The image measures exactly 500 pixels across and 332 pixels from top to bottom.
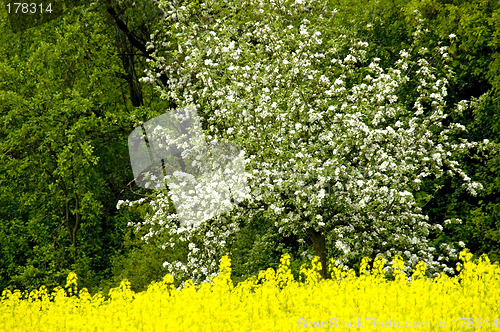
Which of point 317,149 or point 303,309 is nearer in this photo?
point 303,309

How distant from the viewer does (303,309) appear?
7941mm

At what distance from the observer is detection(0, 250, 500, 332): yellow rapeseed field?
7.20 m

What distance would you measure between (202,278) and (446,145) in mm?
6007

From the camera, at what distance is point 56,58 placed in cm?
2011

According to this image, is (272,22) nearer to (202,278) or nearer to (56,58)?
(202,278)

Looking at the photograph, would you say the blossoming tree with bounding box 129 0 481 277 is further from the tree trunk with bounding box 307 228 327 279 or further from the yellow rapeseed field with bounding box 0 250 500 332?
the yellow rapeseed field with bounding box 0 250 500 332

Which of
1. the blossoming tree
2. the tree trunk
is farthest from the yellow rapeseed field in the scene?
the tree trunk

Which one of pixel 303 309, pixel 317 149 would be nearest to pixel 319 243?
pixel 317 149

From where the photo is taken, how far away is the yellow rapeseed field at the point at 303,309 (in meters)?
7.20

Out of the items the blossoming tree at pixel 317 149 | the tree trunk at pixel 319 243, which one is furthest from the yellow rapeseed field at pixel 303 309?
the tree trunk at pixel 319 243

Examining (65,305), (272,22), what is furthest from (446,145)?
(65,305)

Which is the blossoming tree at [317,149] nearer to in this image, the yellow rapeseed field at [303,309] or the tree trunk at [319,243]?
the tree trunk at [319,243]

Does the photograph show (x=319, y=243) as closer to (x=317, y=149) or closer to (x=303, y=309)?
(x=317, y=149)

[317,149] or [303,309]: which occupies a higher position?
[317,149]
